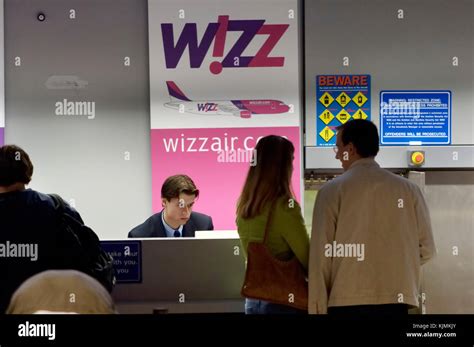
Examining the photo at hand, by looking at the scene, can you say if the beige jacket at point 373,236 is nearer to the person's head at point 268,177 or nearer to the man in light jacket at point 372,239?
the man in light jacket at point 372,239

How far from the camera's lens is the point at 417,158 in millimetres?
4180

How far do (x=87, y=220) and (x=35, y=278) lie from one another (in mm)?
3557

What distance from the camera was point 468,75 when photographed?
13.8 ft

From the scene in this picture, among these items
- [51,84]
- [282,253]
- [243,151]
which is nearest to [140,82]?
[51,84]

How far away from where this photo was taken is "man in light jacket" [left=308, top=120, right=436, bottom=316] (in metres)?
2.18

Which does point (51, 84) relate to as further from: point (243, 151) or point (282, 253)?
point (282, 253)

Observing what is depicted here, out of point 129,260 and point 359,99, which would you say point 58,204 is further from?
point 359,99

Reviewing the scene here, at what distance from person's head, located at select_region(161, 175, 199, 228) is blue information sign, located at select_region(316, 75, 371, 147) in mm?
1174

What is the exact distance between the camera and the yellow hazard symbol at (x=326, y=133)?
4215mm

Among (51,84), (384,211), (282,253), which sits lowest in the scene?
(282,253)

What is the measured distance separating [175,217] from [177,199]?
0.13 m
